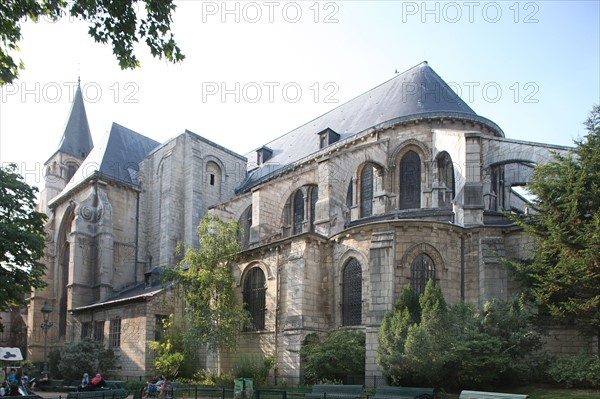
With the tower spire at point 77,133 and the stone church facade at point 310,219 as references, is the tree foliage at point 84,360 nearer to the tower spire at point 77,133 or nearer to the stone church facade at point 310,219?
the stone church facade at point 310,219

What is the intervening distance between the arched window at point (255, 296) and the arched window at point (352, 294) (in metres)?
3.89

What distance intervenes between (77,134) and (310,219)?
33075mm

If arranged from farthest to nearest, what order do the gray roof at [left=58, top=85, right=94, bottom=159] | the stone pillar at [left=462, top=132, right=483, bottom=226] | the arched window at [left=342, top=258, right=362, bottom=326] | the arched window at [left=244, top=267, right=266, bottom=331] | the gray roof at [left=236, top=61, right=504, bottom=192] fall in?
the gray roof at [left=58, top=85, right=94, bottom=159] < the gray roof at [left=236, top=61, right=504, bottom=192] < the arched window at [left=244, top=267, right=266, bottom=331] < the arched window at [left=342, top=258, right=362, bottom=326] < the stone pillar at [left=462, top=132, right=483, bottom=226]

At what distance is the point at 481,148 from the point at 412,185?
4.37 meters

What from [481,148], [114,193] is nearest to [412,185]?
[481,148]

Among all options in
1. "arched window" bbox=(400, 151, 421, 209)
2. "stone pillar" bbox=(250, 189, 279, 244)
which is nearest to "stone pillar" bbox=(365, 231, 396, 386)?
"arched window" bbox=(400, 151, 421, 209)

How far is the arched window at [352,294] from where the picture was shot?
2125 cm

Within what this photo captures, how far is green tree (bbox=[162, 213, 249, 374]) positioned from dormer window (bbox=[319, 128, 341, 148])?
8396 mm

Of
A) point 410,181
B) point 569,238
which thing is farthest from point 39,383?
point 569,238

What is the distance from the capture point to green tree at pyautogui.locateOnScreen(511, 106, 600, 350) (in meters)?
16.0

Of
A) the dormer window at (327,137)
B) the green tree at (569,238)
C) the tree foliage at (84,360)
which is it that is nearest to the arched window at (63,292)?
the tree foliage at (84,360)

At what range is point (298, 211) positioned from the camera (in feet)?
97.9

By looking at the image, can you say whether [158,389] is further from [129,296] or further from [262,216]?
[129,296]

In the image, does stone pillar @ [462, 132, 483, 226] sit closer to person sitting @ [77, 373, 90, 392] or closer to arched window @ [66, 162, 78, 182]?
person sitting @ [77, 373, 90, 392]
